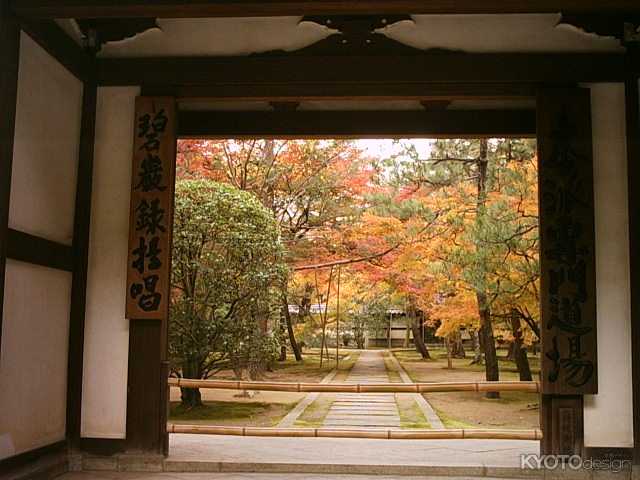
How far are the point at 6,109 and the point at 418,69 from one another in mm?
2920

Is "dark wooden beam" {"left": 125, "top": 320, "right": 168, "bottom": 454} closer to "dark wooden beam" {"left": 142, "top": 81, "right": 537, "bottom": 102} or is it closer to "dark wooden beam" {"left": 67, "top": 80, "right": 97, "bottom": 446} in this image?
"dark wooden beam" {"left": 67, "top": 80, "right": 97, "bottom": 446}

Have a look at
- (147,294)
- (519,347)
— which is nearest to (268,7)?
(147,294)

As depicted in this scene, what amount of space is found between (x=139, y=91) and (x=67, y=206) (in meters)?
1.10

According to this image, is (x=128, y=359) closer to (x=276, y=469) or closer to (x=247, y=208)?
(x=276, y=469)

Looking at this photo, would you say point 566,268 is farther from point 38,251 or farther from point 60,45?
point 60,45

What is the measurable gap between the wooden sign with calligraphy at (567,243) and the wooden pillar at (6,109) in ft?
12.1

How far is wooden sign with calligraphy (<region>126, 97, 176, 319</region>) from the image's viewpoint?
501cm

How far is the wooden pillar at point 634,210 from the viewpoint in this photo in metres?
4.75

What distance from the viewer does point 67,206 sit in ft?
16.4

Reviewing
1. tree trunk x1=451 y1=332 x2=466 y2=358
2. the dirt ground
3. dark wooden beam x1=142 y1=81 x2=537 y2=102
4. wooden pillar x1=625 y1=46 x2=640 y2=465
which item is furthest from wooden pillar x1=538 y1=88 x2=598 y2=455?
tree trunk x1=451 y1=332 x2=466 y2=358

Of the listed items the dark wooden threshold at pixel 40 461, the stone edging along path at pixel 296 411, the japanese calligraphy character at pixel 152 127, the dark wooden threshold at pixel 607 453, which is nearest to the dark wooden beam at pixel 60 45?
the japanese calligraphy character at pixel 152 127

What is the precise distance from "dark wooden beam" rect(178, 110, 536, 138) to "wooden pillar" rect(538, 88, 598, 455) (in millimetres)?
1185

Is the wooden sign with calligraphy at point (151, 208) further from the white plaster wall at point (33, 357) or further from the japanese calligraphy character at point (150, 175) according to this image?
the white plaster wall at point (33, 357)

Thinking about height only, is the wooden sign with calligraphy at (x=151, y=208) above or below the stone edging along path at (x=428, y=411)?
above
